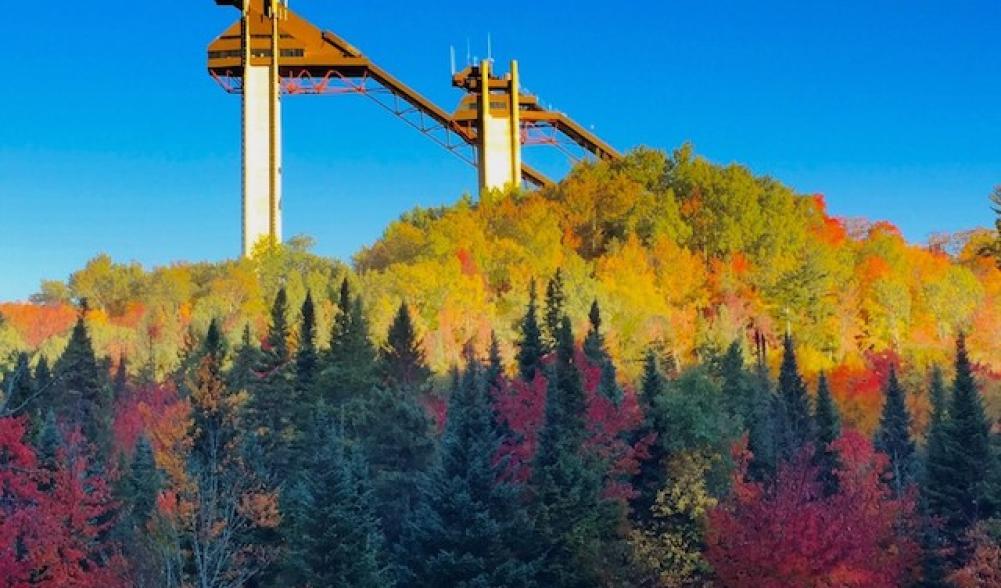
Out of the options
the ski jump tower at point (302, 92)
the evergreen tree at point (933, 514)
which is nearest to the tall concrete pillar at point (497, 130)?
the ski jump tower at point (302, 92)

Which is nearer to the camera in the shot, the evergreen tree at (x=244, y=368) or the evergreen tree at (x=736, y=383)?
the evergreen tree at (x=736, y=383)

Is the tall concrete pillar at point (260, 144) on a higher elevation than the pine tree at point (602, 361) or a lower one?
higher

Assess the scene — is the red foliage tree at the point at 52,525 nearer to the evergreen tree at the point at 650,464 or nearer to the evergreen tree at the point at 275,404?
the evergreen tree at the point at 275,404

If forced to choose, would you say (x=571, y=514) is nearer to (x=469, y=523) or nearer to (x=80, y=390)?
(x=469, y=523)

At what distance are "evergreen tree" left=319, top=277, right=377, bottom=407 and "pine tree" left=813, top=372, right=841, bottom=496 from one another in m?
18.9

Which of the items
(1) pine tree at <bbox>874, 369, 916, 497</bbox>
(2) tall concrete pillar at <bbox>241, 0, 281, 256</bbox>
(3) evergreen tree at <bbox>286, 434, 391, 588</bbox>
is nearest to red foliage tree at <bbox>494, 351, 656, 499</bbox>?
(3) evergreen tree at <bbox>286, 434, 391, 588</bbox>

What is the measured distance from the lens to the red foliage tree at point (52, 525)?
17.8m

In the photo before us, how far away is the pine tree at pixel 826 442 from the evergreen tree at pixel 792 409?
0.54 metres

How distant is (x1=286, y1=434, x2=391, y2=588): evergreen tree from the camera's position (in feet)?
94.2

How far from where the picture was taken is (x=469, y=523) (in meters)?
30.5

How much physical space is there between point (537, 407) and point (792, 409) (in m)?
15.5

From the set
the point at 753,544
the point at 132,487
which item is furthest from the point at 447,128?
the point at 753,544

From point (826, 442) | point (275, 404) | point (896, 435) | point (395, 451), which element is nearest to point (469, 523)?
point (395, 451)

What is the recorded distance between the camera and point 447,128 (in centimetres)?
7475
